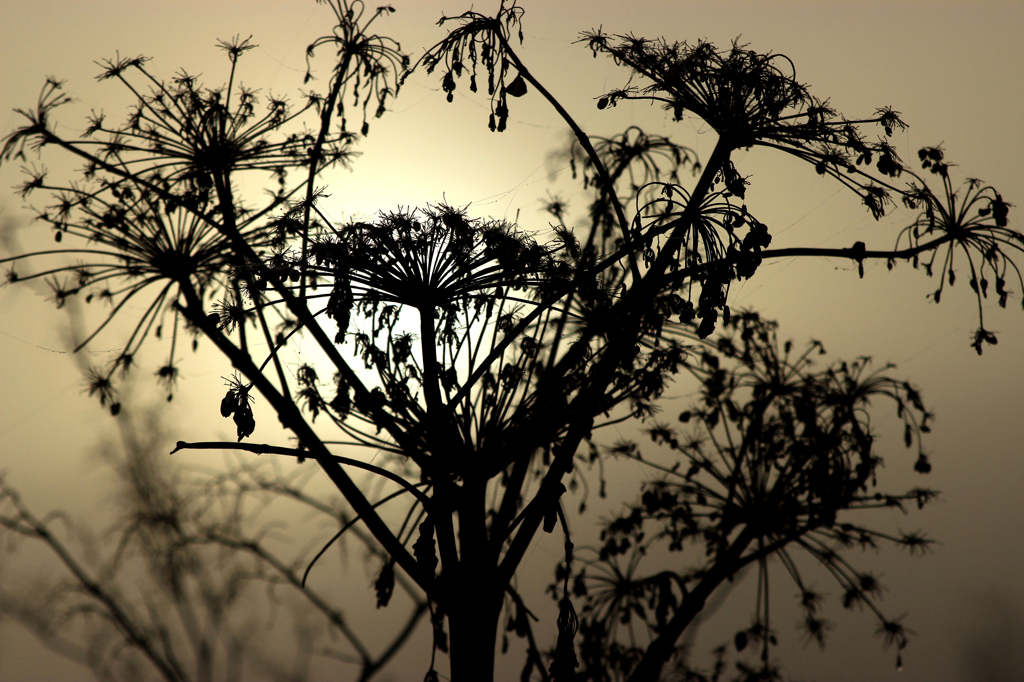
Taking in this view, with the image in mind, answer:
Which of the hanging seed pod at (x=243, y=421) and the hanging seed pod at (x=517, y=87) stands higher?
the hanging seed pod at (x=517, y=87)

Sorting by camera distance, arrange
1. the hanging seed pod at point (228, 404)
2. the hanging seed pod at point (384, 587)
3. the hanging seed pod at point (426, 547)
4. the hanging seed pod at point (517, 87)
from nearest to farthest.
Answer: the hanging seed pod at point (228, 404) → the hanging seed pod at point (426, 547) → the hanging seed pod at point (517, 87) → the hanging seed pod at point (384, 587)

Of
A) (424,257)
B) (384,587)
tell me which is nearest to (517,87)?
(424,257)

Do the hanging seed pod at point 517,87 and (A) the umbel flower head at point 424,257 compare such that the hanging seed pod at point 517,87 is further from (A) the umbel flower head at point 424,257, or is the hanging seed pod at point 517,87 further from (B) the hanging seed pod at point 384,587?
(B) the hanging seed pod at point 384,587

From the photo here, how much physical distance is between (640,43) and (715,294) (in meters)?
2.11

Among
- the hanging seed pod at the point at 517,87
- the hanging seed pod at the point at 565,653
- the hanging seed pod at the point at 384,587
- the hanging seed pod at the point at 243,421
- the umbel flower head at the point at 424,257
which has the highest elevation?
Result: the hanging seed pod at the point at 517,87

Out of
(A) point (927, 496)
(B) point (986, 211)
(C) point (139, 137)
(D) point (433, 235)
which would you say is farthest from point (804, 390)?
(C) point (139, 137)

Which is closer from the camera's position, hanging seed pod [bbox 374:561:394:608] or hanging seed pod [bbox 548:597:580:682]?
hanging seed pod [bbox 548:597:580:682]

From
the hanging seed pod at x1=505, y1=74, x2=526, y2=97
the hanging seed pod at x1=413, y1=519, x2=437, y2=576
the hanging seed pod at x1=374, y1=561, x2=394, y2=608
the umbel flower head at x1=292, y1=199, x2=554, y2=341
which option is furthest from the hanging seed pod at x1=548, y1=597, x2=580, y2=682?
the hanging seed pod at x1=505, y1=74, x2=526, y2=97

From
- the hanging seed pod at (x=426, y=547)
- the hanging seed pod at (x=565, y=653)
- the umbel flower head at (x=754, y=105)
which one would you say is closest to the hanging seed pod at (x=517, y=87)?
the umbel flower head at (x=754, y=105)

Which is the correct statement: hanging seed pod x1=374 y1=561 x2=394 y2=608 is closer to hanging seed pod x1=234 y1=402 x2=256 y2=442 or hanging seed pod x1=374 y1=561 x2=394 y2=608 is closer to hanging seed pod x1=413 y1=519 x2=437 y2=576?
hanging seed pod x1=413 y1=519 x2=437 y2=576

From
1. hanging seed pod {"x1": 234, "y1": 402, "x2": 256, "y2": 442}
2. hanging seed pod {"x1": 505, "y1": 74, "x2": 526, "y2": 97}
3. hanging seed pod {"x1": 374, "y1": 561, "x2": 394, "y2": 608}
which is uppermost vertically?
hanging seed pod {"x1": 505, "y1": 74, "x2": 526, "y2": 97}

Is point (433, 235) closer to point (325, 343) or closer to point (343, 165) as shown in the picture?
point (325, 343)

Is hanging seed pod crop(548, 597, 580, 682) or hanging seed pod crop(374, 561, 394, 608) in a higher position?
hanging seed pod crop(374, 561, 394, 608)

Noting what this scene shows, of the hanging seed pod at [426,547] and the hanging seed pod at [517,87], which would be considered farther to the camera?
the hanging seed pod at [517,87]
